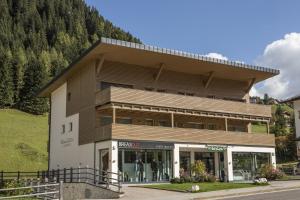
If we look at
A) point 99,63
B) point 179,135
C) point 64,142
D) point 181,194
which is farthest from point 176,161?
point 64,142

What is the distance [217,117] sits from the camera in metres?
40.1

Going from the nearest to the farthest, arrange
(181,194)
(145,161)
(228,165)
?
1. (181,194)
2. (145,161)
3. (228,165)

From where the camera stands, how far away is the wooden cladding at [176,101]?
34.4 meters

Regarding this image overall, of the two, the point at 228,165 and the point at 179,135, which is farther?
the point at 228,165

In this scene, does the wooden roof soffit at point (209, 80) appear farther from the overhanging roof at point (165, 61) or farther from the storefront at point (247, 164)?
the storefront at point (247, 164)

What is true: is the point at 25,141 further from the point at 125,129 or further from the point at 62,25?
the point at 62,25

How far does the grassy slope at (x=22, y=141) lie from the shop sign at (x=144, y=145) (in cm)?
3190

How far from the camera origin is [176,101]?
37344mm

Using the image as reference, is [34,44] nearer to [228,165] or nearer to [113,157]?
[228,165]

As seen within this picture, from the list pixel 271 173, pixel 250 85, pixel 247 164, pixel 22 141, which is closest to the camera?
pixel 271 173

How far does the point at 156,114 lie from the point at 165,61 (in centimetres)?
440

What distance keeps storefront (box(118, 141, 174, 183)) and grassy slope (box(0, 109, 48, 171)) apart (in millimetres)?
31213

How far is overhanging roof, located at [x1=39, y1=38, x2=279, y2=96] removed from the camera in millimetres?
34469

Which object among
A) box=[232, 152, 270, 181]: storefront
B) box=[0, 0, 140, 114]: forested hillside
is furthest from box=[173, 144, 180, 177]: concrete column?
box=[0, 0, 140, 114]: forested hillside
